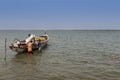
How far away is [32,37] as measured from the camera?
87.2 ft

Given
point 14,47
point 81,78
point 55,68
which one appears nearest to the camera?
point 81,78

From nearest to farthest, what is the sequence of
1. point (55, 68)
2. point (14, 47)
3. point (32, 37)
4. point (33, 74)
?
point (33, 74) → point (55, 68) → point (14, 47) → point (32, 37)

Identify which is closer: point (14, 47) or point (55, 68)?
point (55, 68)

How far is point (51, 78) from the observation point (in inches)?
528

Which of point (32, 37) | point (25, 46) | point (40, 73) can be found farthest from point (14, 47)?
point (40, 73)

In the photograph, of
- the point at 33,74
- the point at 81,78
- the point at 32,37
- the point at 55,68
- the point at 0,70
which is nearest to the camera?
the point at 81,78

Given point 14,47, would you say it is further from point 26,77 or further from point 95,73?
point 95,73

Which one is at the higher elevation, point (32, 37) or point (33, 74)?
point (32, 37)

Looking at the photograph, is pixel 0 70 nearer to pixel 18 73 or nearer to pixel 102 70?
pixel 18 73

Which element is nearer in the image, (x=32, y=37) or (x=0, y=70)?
(x=0, y=70)

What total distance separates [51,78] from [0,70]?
4.81 metres

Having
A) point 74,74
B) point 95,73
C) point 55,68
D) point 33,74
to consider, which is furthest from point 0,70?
point 95,73

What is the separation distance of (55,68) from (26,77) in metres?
3.68

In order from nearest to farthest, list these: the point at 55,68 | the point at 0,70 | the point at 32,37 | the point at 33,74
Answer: the point at 33,74 → the point at 0,70 → the point at 55,68 → the point at 32,37
